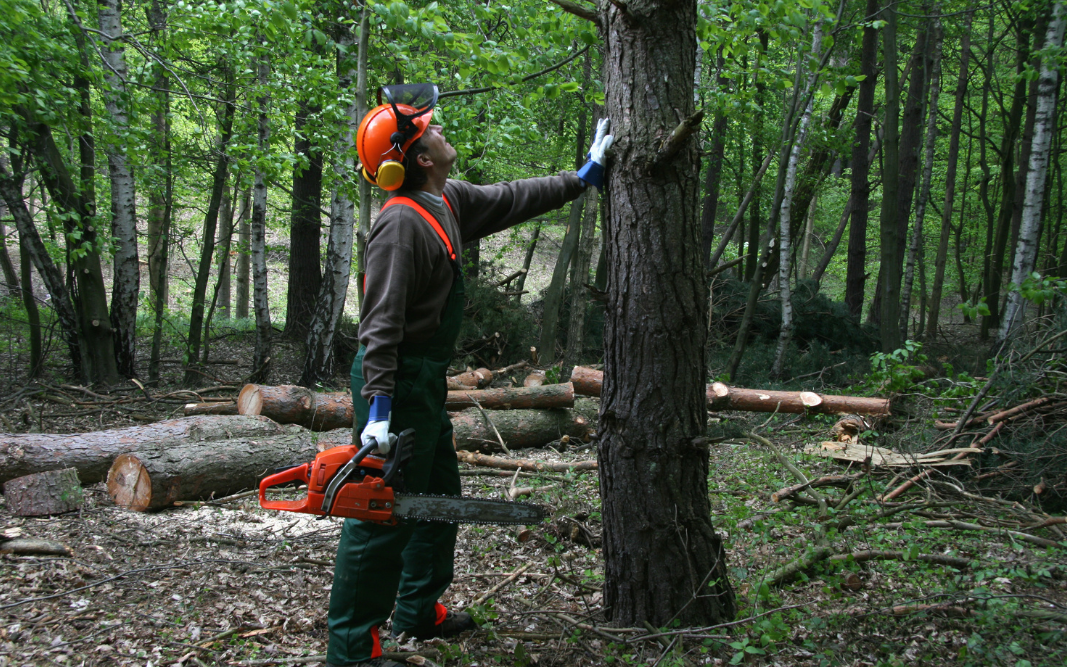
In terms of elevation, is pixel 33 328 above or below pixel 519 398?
above

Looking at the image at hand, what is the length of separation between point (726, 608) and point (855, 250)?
10953 mm

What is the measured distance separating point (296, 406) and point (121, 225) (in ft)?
13.7

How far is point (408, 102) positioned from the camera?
9.29ft

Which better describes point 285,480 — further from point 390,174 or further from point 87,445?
point 87,445

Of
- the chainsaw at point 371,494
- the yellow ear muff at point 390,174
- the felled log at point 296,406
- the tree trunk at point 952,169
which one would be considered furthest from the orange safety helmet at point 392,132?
the tree trunk at point 952,169

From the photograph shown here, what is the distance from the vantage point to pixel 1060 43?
838 cm

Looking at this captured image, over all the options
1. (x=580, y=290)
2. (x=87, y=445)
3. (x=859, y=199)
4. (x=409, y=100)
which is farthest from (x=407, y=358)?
(x=859, y=199)

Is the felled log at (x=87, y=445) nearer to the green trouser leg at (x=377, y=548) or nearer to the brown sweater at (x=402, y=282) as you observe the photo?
the green trouser leg at (x=377, y=548)

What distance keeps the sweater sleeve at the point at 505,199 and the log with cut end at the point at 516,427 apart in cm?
352

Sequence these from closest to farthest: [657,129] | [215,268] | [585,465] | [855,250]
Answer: [657,129] < [585,465] < [855,250] < [215,268]

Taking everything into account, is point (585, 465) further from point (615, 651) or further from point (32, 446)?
point (32, 446)

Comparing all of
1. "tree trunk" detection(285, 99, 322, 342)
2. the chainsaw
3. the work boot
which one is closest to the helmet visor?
the chainsaw

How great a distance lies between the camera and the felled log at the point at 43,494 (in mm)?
4371

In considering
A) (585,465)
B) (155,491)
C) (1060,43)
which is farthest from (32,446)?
(1060,43)
